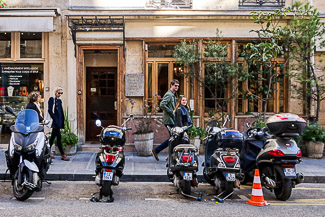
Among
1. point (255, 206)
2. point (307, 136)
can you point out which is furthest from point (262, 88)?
point (255, 206)

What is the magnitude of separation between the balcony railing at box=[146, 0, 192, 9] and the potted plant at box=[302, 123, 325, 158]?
16.6ft

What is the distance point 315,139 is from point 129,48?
5.96 meters

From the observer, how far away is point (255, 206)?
5.86 m

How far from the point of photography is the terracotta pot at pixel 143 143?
32.7 ft

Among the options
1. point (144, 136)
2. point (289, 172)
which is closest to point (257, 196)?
point (289, 172)

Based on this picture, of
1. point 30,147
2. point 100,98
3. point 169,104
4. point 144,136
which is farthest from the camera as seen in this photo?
point 100,98

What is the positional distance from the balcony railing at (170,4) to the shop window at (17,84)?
153 inches

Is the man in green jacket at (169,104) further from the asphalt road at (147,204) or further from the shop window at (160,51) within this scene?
the shop window at (160,51)

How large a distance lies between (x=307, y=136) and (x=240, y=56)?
A: 3.09m

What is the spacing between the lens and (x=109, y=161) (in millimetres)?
5922

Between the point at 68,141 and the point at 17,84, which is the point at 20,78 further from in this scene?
the point at 68,141

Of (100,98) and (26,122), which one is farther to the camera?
(100,98)

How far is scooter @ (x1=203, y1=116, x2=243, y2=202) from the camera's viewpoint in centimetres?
603

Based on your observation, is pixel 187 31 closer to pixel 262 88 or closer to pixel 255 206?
pixel 262 88
